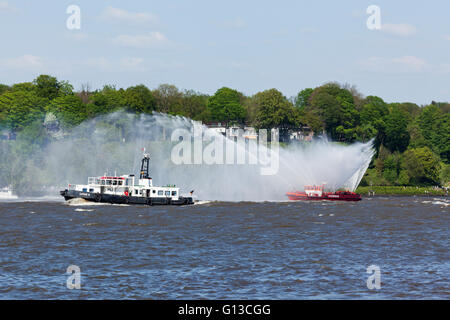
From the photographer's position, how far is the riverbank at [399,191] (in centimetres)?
18375

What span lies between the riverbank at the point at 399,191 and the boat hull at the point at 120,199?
91.6 metres

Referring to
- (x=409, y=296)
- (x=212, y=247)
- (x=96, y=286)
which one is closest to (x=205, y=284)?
(x=96, y=286)

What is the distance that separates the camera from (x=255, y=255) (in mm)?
49938

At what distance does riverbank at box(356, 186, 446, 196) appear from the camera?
18375 cm

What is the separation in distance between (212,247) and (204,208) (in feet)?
137

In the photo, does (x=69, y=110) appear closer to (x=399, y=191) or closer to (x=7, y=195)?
(x=7, y=195)

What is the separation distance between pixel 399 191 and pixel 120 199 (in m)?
109

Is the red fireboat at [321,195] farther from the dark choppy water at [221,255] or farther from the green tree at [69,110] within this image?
the green tree at [69,110]

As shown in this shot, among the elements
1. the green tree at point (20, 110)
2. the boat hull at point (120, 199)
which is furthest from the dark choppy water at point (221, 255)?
the green tree at point (20, 110)

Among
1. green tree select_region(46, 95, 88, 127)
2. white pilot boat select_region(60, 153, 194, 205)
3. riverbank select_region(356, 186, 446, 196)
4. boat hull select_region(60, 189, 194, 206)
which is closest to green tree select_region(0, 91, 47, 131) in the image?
green tree select_region(46, 95, 88, 127)

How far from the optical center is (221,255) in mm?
49688

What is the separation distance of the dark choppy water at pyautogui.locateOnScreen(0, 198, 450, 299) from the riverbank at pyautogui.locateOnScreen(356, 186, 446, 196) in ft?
328

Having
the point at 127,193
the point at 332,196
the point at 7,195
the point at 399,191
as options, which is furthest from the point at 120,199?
the point at 399,191
